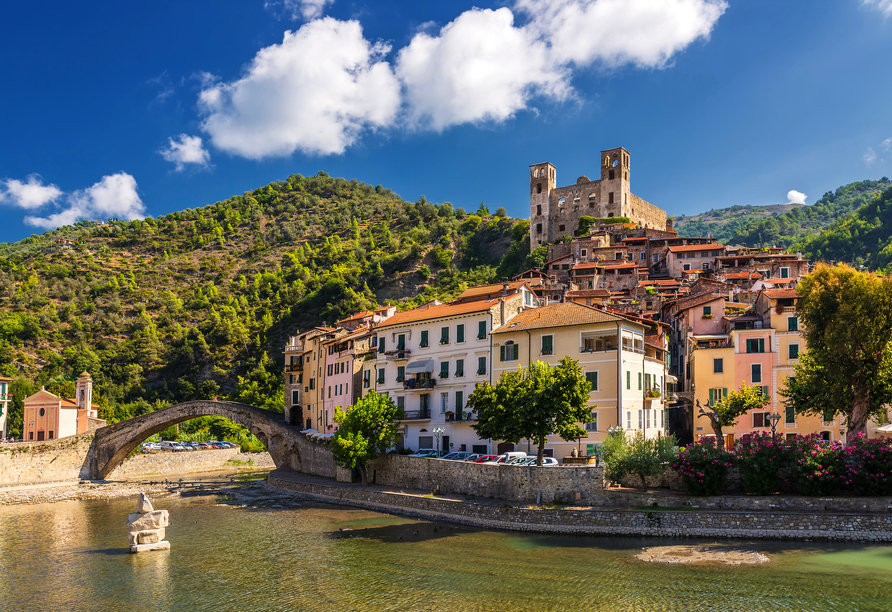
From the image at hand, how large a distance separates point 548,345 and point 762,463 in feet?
46.9

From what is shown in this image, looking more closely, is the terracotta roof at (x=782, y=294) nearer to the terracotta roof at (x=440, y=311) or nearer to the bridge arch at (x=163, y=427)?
the terracotta roof at (x=440, y=311)

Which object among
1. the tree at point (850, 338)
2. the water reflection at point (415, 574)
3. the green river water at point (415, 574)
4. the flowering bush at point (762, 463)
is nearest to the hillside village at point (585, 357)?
the tree at point (850, 338)

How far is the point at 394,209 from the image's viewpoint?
176875mm

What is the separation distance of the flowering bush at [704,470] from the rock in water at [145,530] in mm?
24057

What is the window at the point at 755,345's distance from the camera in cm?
4312

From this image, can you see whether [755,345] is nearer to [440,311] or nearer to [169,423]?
[440,311]

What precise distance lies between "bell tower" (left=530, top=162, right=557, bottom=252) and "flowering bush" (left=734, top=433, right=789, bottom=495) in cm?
8358

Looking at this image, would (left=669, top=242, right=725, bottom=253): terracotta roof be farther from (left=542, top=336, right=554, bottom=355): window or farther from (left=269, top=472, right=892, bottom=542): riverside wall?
(left=269, top=472, right=892, bottom=542): riverside wall

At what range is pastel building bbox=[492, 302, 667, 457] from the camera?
124 feet

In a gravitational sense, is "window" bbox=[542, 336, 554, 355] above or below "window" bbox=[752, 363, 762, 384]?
above

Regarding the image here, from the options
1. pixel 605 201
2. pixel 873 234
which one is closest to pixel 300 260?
pixel 605 201

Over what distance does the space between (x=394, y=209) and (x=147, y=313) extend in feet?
241

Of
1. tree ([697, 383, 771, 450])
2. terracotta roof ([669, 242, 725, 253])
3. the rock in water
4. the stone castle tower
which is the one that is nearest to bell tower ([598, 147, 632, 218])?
the stone castle tower

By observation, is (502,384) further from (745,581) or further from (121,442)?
(121,442)
